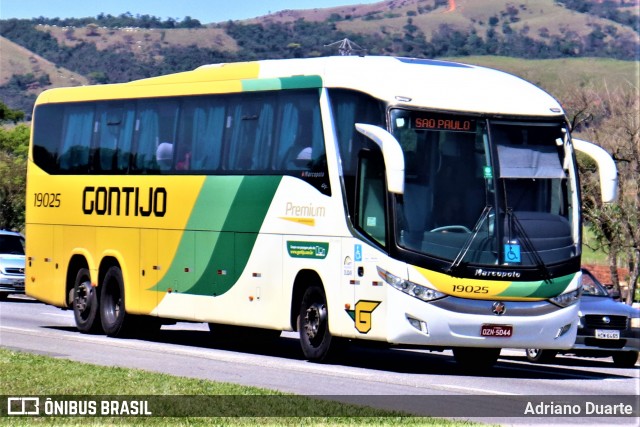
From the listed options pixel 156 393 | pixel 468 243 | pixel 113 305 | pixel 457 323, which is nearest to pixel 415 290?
pixel 457 323

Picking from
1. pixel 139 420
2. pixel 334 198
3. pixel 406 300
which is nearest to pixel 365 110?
pixel 334 198

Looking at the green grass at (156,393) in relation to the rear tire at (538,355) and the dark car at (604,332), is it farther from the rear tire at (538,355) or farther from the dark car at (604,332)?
the dark car at (604,332)

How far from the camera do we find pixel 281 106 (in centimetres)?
2061

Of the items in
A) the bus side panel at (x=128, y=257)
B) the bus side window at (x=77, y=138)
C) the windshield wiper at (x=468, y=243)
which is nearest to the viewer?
the windshield wiper at (x=468, y=243)

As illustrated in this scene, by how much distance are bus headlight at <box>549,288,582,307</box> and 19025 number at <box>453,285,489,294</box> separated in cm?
103

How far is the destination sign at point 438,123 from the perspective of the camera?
18.6 m

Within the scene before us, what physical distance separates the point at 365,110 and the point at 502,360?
5.92 meters

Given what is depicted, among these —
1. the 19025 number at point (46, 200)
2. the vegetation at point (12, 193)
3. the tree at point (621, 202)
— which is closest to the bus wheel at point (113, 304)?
the 19025 number at point (46, 200)

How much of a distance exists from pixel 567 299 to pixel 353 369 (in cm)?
291

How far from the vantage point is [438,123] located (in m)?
18.7

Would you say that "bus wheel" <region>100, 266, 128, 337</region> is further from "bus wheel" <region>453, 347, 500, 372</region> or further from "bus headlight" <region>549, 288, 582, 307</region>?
"bus headlight" <region>549, 288, 582, 307</region>

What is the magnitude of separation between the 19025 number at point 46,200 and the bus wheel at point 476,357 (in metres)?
8.71

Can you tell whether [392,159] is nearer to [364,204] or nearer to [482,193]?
[364,204]

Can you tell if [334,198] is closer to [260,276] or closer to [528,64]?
[260,276]
